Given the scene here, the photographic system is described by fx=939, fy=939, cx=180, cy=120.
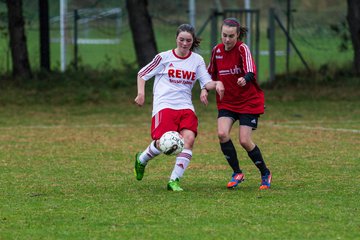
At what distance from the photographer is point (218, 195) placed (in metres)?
9.02

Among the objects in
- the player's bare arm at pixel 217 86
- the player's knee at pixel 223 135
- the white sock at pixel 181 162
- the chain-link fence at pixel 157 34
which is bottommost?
the chain-link fence at pixel 157 34

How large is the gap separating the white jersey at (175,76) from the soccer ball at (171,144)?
47 cm

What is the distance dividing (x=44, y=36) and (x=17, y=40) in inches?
40.1

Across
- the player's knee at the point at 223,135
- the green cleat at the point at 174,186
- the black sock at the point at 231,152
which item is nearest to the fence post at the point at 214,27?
the black sock at the point at 231,152

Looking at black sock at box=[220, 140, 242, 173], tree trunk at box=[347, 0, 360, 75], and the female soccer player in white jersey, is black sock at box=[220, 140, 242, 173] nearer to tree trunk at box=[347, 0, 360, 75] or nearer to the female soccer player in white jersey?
the female soccer player in white jersey

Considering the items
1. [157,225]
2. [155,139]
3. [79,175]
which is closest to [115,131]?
[79,175]

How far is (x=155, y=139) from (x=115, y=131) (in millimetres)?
7189

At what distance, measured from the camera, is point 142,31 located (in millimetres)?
22828

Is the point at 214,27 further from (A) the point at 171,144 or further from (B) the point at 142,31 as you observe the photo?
(A) the point at 171,144

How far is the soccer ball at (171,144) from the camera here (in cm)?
914

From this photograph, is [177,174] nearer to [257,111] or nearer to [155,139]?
[155,139]

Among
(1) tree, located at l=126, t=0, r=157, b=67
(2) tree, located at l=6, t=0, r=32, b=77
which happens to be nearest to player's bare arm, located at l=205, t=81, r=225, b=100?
(1) tree, located at l=126, t=0, r=157, b=67

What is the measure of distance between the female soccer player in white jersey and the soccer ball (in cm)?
32

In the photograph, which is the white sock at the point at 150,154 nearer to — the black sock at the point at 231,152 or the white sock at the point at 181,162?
the white sock at the point at 181,162
